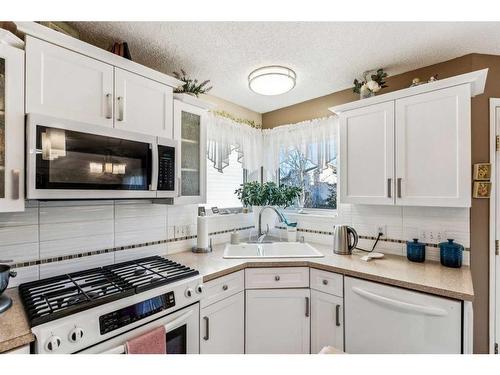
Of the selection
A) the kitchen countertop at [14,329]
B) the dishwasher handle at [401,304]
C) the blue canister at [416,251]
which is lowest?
the dishwasher handle at [401,304]

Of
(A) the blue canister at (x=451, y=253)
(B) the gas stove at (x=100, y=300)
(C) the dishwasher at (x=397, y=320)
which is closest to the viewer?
(B) the gas stove at (x=100, y=300)

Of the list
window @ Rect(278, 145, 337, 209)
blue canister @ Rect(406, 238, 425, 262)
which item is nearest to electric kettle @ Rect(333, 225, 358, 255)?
blue canister @ Rect(406, 238, 425, 262)

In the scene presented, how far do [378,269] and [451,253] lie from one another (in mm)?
520

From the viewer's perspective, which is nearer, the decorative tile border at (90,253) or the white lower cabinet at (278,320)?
the decorative tile border at (90,253)

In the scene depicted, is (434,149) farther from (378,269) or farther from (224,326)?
(224,326)

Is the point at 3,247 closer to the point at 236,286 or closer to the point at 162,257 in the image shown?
the point at 162,257

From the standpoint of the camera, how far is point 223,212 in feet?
8.43

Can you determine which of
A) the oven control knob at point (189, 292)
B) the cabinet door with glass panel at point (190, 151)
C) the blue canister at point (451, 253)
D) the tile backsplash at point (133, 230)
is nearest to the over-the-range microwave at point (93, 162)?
the cabinet door with glass panel at point (190, 151)

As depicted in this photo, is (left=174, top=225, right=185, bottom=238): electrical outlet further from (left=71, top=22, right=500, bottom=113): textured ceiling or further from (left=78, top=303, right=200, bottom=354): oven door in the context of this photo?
(left=71, top=22, right=500, bottom=113): textured ceiling

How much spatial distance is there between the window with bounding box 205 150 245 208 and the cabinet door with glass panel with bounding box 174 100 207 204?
0.53 meters

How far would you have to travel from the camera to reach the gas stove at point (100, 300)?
0.99 meters

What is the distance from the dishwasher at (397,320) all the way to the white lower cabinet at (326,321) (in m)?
0.05

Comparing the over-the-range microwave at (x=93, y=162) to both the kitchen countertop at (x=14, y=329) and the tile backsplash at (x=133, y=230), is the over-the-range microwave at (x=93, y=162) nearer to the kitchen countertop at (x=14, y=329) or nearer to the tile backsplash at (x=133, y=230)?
the tile backsplash at (x=133, y=230)
